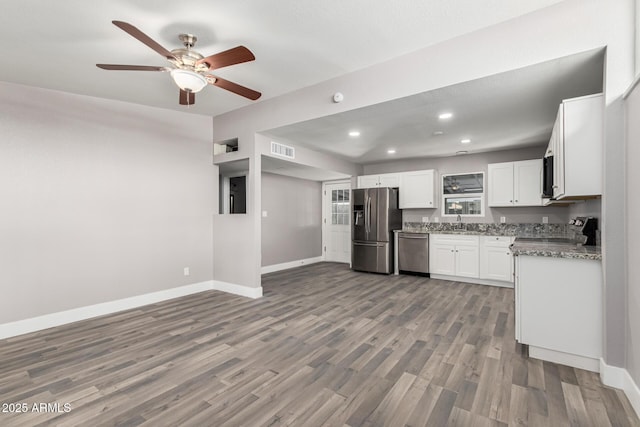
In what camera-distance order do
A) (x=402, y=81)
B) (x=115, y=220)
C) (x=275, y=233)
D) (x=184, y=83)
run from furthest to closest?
(x=275, y=233), (x=115, y=220), (x=402, y=81), (x=184, y=83)

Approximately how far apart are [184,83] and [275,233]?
14.2 feet

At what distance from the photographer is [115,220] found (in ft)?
12.3

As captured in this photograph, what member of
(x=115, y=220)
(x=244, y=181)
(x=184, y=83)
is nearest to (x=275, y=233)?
(x=244, y=181)

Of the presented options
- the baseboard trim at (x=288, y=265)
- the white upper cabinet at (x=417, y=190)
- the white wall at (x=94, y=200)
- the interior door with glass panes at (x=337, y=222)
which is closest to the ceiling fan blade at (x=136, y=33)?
the white wall at (x=94, y=200)

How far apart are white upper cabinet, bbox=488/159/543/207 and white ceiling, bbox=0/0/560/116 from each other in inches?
137

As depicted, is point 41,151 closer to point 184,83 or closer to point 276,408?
point 184,83

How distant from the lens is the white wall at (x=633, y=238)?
1.81 meters

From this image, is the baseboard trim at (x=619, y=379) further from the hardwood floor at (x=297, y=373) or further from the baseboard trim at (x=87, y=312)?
the baseboard trim at (x=87, y=312)

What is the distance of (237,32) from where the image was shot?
2475 millimetres

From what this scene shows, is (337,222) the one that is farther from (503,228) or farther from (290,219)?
(503,228)

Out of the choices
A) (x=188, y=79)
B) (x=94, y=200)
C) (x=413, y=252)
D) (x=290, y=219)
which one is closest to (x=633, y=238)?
(x=188, y=79)

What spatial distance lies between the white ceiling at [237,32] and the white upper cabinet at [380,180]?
3.50 meters

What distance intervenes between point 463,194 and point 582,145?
3700 millimetres

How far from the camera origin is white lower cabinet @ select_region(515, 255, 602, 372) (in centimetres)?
223
